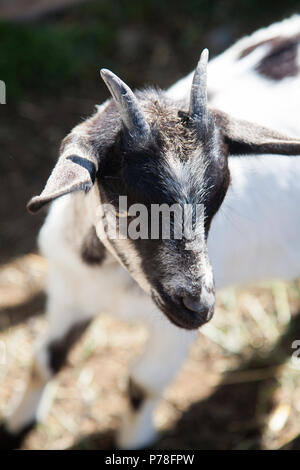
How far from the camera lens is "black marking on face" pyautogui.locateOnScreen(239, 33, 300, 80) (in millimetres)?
3398

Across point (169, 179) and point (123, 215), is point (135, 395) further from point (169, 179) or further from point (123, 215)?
point (169, 179)

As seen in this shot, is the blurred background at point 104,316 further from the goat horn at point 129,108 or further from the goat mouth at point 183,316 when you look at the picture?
the goat horn at point 129,108

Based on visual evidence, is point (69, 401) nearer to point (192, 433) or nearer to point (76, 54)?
point (192, 433)

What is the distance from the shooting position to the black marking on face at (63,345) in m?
3.53

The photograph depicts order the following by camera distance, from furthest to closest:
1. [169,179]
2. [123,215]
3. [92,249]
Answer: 1. [92,249]
2. [123,215]
3. [169,179]

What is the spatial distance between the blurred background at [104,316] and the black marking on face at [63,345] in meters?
0.43

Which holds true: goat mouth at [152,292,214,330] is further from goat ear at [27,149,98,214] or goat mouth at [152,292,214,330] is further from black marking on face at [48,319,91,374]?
black marking on face at [48,319,91,374]

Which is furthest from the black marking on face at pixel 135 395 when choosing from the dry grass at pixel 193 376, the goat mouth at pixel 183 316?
the goat mouth at pixel 183 316

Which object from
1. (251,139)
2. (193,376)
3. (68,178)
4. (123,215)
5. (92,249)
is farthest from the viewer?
(193,376)

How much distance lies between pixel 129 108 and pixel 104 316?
2.20 metres

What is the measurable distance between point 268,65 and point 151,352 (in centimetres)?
156

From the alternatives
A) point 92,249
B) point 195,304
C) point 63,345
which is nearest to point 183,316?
point 195,304

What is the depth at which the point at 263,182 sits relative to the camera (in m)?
3.29

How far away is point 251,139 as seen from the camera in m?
2.67
